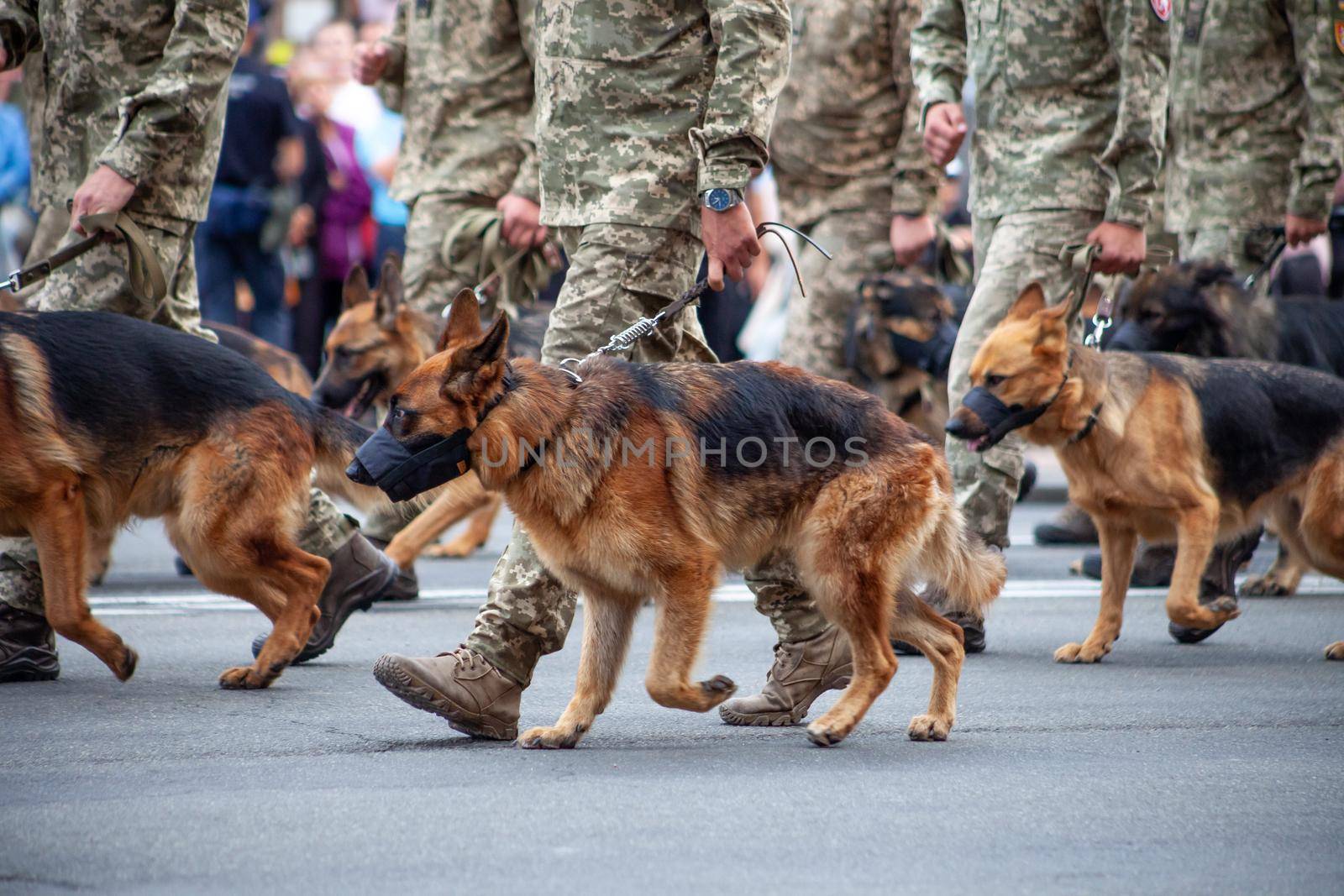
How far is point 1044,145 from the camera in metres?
6.28

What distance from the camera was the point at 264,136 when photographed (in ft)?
39.6

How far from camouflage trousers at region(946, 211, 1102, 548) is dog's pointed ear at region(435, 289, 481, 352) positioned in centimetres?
250

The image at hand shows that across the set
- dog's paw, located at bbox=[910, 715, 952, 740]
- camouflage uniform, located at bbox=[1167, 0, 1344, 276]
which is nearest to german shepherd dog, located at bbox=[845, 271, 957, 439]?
camouflage uniform, located at bbox=[1167, 0, 1344, 276]

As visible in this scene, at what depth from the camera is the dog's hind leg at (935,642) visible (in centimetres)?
452

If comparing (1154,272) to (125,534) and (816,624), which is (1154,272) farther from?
(125,534)

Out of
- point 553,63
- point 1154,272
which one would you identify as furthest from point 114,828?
point 1154,272

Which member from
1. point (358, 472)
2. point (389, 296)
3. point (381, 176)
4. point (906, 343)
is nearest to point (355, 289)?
point (389, 296)

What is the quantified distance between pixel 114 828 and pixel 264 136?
31.0 feet

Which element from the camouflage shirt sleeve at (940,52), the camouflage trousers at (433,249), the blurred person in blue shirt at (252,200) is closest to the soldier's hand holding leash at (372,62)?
the camouflage trousers at (433,249)

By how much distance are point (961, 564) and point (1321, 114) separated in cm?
400

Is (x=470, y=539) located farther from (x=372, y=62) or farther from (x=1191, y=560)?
(x=1191, y=560)

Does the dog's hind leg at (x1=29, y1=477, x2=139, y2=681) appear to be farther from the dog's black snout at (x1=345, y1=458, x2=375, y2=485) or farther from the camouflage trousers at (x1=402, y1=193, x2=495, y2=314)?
the camouflage trousers at (x1=402, y1=193, x2=495, y2=314)

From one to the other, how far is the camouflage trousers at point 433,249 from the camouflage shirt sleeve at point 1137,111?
10.2 feet

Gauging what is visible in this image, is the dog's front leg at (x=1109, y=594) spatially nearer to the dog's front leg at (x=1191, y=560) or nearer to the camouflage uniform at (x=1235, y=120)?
the dog's front leg at (x=1191, y=560)
